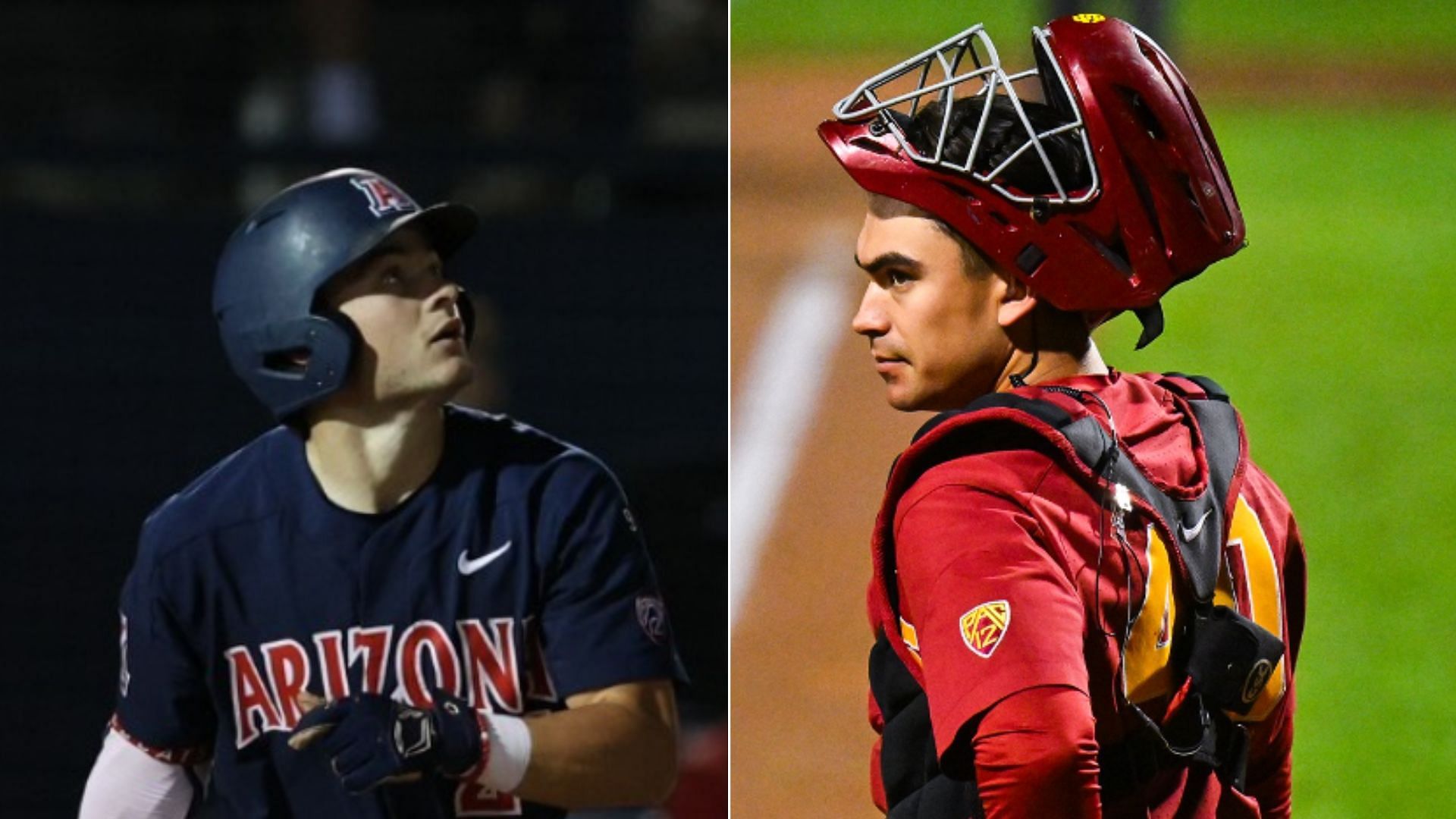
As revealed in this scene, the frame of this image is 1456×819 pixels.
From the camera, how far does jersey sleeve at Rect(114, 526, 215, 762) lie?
226cm

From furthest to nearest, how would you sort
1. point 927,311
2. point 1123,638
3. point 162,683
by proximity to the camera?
point 162,683 < point 927,311 < point 1123,638

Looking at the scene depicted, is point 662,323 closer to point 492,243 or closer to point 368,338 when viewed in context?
point 492,243

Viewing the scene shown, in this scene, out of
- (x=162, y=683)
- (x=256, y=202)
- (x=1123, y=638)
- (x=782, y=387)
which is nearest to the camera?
(x=1123, y=638)

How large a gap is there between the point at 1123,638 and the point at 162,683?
107 centimetres

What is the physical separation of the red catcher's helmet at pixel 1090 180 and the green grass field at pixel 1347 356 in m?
3.56

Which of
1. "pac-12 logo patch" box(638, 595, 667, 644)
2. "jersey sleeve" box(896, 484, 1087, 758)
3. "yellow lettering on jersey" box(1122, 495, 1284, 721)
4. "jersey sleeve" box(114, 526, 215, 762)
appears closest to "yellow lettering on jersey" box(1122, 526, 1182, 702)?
"yellow lettering on jersey" box(1122, 495, 1284, 721)

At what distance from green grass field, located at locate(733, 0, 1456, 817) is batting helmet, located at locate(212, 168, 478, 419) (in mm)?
3425

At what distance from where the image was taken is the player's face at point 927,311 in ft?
6.10

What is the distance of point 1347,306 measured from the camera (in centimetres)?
869

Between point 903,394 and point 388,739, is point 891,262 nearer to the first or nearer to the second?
point 903,394

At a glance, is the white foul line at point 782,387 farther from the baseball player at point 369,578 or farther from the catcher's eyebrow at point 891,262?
the catcher's eyebrow at point 891,262

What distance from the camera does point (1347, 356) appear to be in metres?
8.33

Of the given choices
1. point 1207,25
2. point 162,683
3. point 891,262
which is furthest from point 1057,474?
point 1207,25

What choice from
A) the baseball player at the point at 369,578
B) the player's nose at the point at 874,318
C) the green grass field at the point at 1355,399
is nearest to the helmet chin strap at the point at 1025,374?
the player's nose at the point at 874,318
